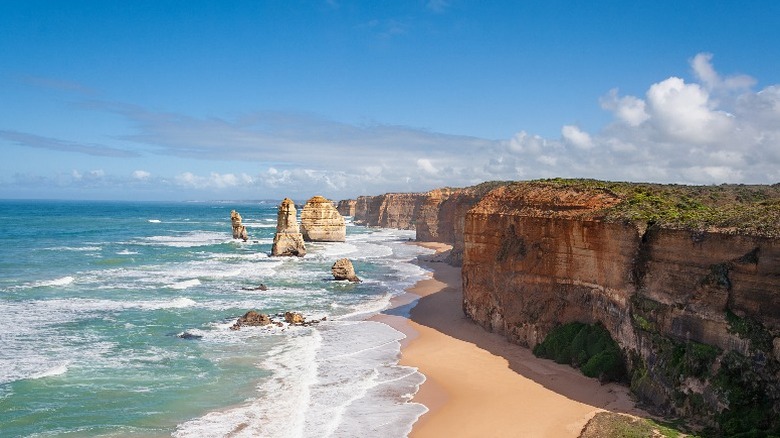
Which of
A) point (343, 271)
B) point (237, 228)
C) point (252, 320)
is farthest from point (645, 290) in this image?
point (237, 228)

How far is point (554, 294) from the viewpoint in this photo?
22000 millimetres

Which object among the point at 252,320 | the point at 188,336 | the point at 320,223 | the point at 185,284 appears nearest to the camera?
the point at 188,336

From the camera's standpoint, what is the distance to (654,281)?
17516mm

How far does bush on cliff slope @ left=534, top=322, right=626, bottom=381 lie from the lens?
18578 millimetres

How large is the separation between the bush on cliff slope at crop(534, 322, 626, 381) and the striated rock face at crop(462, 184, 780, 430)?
1.16ft

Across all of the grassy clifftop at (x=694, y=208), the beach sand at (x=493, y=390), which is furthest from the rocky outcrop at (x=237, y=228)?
the grassy clifftop at (x=694, y=208)

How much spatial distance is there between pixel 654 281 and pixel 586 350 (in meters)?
3.88

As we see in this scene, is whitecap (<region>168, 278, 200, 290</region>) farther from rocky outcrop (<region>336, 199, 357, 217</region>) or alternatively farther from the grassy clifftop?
rocky outcrop (<region>336, 199, 357, 217</region>)

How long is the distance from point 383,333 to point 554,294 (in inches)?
356

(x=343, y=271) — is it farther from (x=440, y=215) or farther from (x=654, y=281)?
(x=440, y=215)

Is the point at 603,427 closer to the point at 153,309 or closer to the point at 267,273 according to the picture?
the point at 153,309

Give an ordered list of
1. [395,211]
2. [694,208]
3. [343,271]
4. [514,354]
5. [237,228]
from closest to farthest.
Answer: [694,208] → [514,354] → [343,271] → [237,228] → [395,211]

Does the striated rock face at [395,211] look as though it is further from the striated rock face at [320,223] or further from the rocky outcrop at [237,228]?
the rocky outcrop at [237,228]

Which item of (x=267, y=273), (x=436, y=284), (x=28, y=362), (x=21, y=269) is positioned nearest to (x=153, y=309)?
(x=28, y=362)
